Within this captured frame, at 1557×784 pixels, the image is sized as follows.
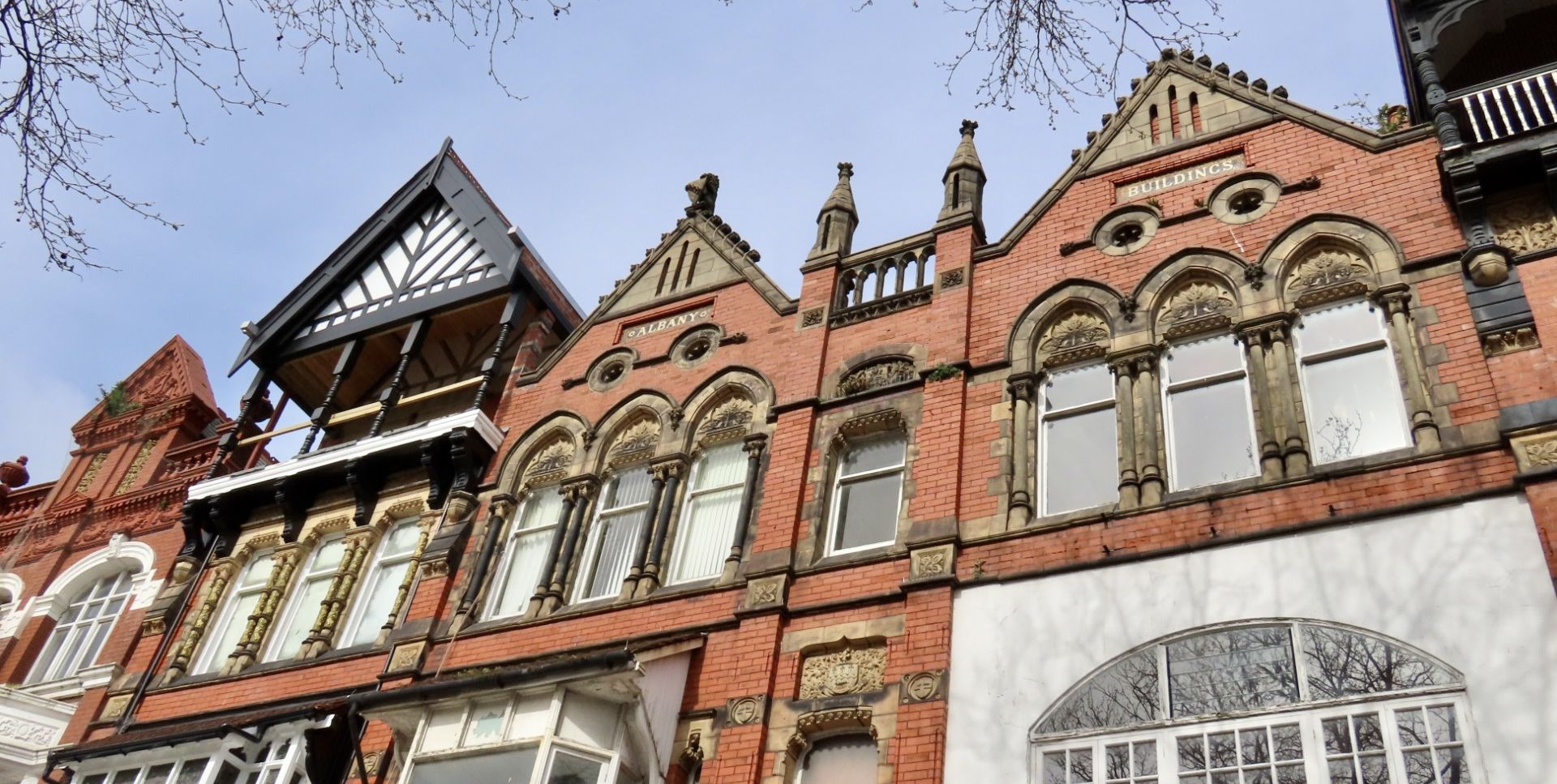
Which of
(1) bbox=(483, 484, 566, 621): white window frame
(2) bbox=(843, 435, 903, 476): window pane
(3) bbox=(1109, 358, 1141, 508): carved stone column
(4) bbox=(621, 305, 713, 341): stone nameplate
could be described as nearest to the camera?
(3) bbox=(1109, 358, 1141, 508): carved stone column

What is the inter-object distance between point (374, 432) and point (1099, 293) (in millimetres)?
11644

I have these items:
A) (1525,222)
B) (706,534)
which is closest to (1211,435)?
(1525,222)

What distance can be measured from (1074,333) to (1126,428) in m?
1.90

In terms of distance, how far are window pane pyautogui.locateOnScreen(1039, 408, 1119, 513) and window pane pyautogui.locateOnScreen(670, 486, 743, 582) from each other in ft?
13.2

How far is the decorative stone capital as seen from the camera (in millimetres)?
12554

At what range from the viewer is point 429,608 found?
56.3 feet

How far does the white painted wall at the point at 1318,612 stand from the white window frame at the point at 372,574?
30.9ft

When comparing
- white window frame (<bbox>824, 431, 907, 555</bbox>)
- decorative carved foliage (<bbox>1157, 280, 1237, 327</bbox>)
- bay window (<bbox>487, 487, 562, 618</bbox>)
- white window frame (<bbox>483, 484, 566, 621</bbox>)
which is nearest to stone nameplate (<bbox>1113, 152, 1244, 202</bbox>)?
decorative carved foliage (<bbox>1157, 280, 1237, 327</bbox>)

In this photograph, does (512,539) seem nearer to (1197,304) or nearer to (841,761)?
(841,761)

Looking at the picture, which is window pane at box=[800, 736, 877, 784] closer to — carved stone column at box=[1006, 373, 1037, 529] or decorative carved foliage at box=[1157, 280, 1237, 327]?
carved stone column at box=[1006, 373, 1037, 529]

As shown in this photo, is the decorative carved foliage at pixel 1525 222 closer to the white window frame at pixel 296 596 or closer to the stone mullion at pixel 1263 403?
the stone mullion at pixel 1263 403

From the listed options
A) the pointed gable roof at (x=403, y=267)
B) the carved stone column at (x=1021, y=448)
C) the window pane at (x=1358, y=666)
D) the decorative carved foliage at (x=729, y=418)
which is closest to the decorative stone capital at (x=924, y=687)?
the carved stone column at (x=1021, y=448)

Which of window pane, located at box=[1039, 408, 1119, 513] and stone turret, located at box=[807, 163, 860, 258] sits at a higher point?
stone turret, located at box=[807, 163, 860, 258]

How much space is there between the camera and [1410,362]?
12.8m
